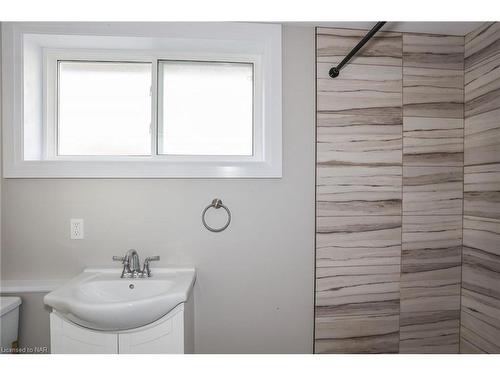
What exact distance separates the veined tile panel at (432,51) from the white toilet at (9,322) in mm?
2341

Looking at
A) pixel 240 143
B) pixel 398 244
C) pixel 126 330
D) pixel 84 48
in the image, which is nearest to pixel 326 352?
pixel 398 244

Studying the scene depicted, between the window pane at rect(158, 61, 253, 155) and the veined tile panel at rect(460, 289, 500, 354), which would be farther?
the window pane at rect(158, 61, 253, 155)

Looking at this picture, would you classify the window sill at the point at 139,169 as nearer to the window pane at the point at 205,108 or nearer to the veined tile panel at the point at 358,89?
the window pane at the point at 205,108

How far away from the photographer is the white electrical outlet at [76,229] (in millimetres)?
1387

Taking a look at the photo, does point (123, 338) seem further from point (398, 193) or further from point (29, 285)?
point (398, 193)

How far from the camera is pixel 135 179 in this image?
140 centimetres

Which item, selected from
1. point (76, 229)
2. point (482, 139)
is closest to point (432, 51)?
point (482, 139)

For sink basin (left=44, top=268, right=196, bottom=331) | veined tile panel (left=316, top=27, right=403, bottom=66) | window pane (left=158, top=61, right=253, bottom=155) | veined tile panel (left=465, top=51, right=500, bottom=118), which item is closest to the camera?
sink basin (left=44, top=268, right=196, bottom=331)

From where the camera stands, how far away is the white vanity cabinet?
3.61 feet

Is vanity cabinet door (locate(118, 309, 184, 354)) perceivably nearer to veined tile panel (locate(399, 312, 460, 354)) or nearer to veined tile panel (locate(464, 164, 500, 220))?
veined tile panel (locate(399, 312, 460, 354))

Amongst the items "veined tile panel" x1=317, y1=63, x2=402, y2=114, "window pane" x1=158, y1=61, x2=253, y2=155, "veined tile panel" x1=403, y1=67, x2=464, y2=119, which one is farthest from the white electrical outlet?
"veined tile panel" x1=403, y1=67, x2=464, y2=119

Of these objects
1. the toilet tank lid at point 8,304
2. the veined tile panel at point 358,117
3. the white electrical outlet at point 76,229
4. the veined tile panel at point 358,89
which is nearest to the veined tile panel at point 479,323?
the veined tile panel at point 358,117

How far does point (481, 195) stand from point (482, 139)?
0.95ft

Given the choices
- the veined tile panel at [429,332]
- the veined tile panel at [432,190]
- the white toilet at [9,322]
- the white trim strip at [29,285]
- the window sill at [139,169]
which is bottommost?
the veined tile panel at [429,332]
